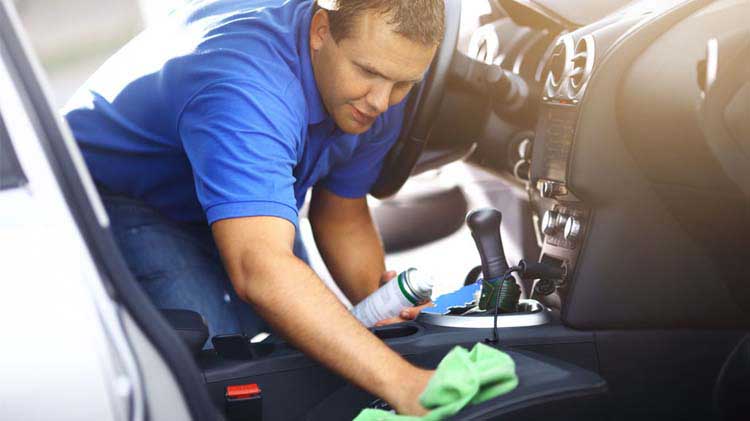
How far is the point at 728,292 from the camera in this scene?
1446 millimetres

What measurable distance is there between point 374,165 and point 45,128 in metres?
1.00

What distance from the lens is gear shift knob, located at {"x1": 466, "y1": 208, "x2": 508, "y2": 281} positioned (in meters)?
1.49

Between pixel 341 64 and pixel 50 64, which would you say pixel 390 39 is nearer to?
pixel 341 64

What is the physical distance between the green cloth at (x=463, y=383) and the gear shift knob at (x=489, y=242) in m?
0.42

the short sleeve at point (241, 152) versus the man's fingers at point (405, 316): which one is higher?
the short sleeve at point (241, 152)

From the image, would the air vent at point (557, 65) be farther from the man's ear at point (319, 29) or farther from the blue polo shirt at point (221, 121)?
the man's ear at point (319, 29)

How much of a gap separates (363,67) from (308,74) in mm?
123

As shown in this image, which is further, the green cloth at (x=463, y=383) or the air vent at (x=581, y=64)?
the air vent at (x=581, y=64)

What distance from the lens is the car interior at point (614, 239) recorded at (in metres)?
1.28

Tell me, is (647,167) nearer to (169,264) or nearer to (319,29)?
(319,29)

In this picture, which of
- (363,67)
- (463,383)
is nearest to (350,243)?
(363,67)

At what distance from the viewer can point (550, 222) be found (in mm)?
1526

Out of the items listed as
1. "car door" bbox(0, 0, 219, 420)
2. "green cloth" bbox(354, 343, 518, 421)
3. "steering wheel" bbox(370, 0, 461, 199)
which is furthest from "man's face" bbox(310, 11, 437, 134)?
"car door" bbox(0, 0, 219, 420)

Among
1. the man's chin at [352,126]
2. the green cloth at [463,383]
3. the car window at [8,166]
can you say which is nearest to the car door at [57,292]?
the car window at [8,166]
